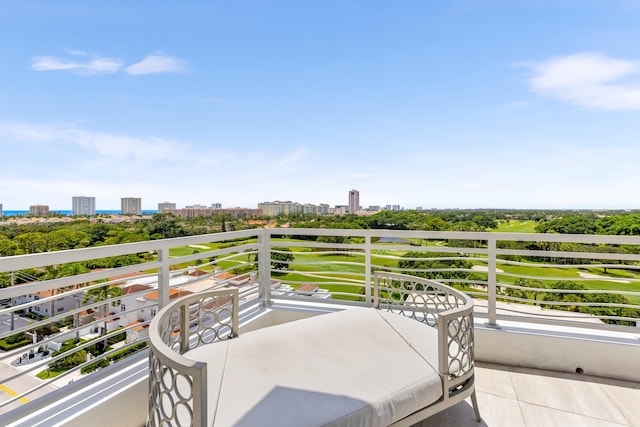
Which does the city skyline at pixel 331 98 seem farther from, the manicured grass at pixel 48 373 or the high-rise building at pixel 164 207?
the manicured grass at pixel 48 373

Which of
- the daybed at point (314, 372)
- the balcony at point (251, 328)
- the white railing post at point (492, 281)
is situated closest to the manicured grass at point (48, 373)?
the balcony at point (251, 328)

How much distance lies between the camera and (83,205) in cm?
861

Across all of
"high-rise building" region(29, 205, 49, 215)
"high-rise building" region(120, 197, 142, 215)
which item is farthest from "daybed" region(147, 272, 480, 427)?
"high-rise building" region(29, 205, 49, 215)

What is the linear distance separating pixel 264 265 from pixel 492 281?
7.94 feet

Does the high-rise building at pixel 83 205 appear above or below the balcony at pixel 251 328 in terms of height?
above

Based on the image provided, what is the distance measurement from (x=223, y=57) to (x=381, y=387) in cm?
711

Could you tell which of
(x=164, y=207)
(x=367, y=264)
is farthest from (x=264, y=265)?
(x=164, y=207)

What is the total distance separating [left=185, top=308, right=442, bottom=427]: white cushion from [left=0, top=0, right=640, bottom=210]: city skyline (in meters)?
4.68

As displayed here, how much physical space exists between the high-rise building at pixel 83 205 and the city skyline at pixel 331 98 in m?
0.41

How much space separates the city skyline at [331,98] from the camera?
4.76m

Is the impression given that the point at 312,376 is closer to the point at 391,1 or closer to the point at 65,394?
the point at 65,394

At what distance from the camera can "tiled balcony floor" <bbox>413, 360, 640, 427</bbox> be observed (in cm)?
201

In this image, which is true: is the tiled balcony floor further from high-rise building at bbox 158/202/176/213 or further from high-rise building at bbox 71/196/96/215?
high-rise building at bbox 71/196/96/215

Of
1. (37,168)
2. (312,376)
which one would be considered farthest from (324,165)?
(37,168)
